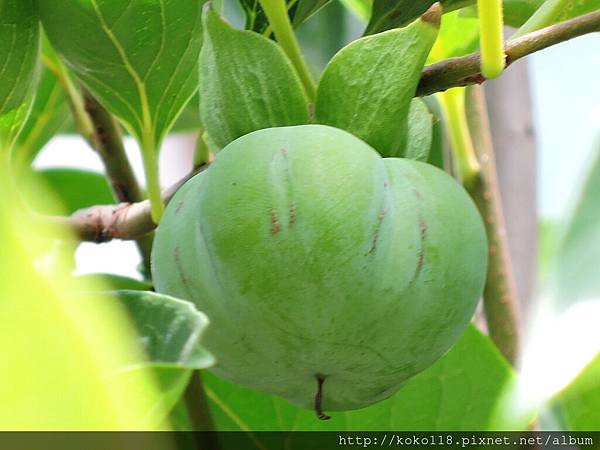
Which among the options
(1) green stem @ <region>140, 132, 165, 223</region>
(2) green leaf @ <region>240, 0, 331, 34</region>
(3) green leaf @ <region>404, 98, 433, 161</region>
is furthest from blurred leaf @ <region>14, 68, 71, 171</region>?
(3) green leaf @ <region>404, 98, 433, 161</region>

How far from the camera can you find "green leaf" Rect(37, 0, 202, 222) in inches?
22.0

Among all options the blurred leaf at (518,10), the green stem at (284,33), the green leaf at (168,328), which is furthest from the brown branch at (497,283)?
the green leaf at (168,328)

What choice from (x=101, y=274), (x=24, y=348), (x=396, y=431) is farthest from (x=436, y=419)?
(x=24, y=348)

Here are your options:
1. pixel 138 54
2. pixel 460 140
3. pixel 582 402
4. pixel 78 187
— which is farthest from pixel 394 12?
pixel 78 187

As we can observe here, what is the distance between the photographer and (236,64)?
19.6 inches

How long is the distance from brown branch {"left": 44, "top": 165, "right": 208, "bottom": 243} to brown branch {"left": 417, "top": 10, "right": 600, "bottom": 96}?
0.19 meters

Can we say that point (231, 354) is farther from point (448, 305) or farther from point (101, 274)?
point (101, 274)

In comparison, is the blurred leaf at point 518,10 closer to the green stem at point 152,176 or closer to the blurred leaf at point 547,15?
the blurred leaf at point 547,15

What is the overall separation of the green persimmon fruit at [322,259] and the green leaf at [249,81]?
0.05 m

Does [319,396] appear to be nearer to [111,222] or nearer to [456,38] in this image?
[111,222]

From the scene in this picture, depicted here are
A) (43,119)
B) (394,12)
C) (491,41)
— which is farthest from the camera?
(43,119)

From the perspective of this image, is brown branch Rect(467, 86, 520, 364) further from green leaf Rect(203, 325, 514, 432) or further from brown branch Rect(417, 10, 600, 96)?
brown branch Rect(417, 10, 600, 96)

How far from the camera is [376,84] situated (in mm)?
488

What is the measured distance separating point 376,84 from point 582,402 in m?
0.43
